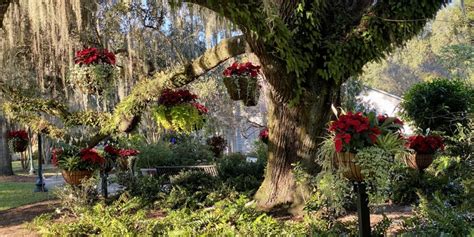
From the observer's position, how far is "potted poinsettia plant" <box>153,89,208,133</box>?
5531 millimetres

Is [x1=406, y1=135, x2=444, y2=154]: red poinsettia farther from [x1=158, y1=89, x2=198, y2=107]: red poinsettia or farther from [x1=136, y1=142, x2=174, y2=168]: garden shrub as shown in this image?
[x1=136, y1=142, x2=174, y2=168]: garden shrub

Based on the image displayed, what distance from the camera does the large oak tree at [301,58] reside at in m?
5.15

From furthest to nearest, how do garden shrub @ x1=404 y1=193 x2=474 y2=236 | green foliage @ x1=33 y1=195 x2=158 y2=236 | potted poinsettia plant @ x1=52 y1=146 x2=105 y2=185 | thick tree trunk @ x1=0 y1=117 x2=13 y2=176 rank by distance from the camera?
thick tree trunk @ x1=0 y1=117 x2=13 y2=176 → potted poinsettia plant @ x1=52 y1=146 x2=105 y2=185 → green foliage @ x1=33 y1=195 x2=158 y2=236 → garden shrub @ x1=404 y1=193 x2=474 y2=236

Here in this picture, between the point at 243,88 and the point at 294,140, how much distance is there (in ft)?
2.91

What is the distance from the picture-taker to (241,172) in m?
7.89

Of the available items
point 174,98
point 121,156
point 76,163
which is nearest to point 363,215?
point 174,98

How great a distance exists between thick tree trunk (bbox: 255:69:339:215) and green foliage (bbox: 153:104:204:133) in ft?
3.19

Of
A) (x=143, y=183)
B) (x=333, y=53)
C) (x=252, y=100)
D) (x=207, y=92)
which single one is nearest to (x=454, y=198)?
(x=333, y=53)

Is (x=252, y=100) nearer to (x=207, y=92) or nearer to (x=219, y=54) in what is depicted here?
(x=219, y=54)

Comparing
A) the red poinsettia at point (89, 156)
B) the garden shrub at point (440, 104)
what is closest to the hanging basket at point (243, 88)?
the red poinsettia at point (89, 156)

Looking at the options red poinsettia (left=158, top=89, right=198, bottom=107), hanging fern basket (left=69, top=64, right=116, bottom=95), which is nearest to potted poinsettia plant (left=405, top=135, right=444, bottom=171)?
red poinsettia (left=158, top=89, right=198, bottom=107)

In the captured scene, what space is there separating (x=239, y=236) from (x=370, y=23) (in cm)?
281

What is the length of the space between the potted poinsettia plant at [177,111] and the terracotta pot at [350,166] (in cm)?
248

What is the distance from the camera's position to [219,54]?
18.6ft
